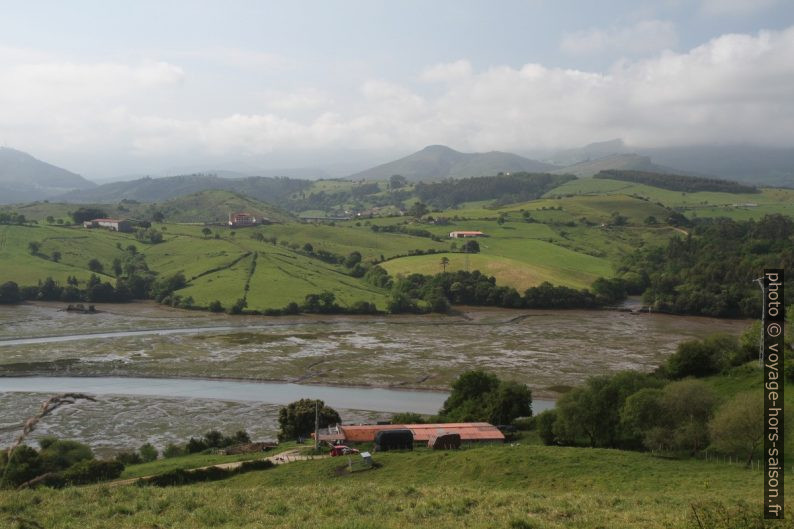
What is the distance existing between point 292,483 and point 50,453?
722 inches

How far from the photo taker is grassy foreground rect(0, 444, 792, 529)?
19.7m

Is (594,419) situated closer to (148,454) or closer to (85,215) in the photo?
(148,454)

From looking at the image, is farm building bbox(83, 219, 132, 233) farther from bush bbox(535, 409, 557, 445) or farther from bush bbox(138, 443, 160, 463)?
bush bbox(535, 409, 557, 445)

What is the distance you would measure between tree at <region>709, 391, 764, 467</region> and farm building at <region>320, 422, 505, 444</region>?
1374cm

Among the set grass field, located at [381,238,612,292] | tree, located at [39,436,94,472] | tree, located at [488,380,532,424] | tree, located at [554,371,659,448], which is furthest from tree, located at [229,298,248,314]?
tree, located at [554,371,659,448]

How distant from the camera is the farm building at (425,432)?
43.0 m

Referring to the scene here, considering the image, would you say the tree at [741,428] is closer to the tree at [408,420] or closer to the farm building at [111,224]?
the tree at [408,420]

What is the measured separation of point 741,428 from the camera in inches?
1309

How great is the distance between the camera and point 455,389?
180 ft

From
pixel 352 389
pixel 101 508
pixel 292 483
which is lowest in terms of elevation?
pixel 352 389

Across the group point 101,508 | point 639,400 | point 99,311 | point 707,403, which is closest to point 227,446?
point 101,508

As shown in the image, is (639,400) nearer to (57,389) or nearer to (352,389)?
(352,389)

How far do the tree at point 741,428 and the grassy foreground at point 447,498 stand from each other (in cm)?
131

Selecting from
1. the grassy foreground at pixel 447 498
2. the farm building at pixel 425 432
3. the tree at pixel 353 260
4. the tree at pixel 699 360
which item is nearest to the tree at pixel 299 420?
the farm building at pixel 425 432
